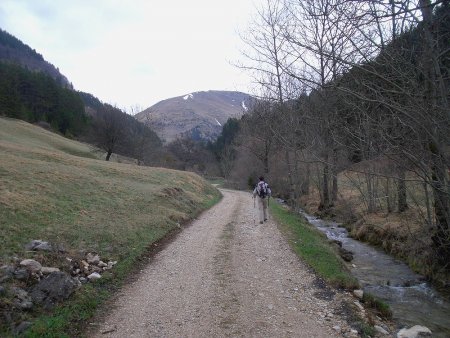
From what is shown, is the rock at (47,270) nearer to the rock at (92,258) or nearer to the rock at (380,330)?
the rock at (92,258)

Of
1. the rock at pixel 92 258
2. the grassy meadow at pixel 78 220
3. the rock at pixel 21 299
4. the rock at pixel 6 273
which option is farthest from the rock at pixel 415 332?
the rock at pixel 6 273

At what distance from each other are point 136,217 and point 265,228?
5913 millimetres

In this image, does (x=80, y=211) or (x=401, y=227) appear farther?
(x=401, y=227)

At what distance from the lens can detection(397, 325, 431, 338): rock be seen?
22.9 feet

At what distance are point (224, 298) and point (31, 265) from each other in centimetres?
431

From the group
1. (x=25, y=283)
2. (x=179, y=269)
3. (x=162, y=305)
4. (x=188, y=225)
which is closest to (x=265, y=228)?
(x=188, y=225)

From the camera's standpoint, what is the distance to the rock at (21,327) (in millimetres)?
6078

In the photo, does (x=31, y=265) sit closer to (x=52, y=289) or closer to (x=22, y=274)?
(x=22, y=274)

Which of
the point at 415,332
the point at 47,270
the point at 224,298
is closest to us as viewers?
the point at 415,332

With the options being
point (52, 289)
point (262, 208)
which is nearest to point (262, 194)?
point (262, 208)

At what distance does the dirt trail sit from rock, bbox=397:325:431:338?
1181 mm

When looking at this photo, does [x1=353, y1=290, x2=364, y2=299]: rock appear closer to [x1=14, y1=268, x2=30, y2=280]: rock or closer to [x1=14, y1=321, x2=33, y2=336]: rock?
[x1=14, y1=321, x2=33, y2=336]: rock

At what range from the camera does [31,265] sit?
8117 millimetres

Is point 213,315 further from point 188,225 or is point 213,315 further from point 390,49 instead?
point 188,225
